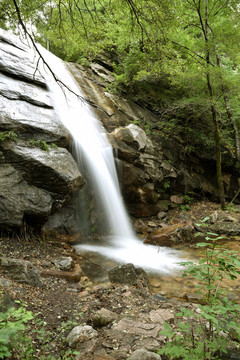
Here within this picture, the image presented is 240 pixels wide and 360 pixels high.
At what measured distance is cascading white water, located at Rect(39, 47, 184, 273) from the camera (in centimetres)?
693

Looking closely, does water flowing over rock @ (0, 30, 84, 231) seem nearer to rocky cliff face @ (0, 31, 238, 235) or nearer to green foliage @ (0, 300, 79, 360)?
rocky cliff face @ (0, 31, 238, 235)

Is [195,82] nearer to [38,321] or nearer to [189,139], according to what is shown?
[189,139]

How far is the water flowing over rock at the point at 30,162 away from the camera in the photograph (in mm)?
5480

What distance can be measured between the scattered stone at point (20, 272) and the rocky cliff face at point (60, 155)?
1.85 metres

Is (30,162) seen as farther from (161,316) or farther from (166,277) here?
(161,316)

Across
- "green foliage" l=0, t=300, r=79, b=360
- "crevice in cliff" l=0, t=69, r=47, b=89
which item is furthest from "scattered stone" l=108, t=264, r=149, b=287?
"crevice in cliff" l=0, t=69, r=47, b=89

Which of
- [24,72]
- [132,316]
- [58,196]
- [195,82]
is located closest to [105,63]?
[195,82]

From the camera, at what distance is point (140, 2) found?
3.79 meters

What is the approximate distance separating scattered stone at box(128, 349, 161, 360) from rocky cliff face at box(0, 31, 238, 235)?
→ 3566 mm

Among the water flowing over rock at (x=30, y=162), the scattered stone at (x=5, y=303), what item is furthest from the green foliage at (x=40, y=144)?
the scattered stone at (x=5, y=303)

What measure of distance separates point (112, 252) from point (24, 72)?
6.59 m

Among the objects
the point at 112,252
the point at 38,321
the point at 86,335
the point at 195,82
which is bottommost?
the point at 112,252

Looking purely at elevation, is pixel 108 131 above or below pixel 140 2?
below

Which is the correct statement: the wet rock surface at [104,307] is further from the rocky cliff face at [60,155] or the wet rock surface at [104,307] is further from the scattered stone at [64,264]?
the rocky cliff face at [60,155]
